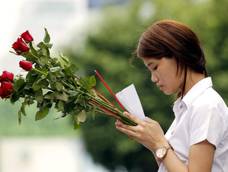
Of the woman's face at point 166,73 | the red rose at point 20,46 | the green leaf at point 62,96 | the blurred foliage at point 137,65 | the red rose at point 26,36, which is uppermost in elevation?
the red rose at point 26,36

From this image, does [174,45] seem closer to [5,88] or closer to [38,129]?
[5,88]

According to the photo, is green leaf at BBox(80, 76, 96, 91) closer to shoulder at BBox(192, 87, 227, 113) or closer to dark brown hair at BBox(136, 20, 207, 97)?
dark brown hair at BBox(136, 20, 207, 97)

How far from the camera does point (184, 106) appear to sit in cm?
339

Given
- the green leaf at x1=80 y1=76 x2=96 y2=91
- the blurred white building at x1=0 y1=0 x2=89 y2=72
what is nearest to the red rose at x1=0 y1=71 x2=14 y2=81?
the green leaf at x1=80 y1=76 x2=96 y2=91

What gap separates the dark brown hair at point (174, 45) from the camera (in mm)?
3307

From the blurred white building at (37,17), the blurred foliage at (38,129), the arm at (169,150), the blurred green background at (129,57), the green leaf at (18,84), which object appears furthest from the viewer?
the blurred white building at (37,17)

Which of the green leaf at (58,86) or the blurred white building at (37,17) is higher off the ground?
the green leaf at (58,86)

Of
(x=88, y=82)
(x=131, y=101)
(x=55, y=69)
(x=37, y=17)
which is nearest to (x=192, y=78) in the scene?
(x=131, y=101)

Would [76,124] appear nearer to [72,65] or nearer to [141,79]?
[72,65]

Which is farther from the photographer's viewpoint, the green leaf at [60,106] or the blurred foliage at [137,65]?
the blurred foliage at [137,65]

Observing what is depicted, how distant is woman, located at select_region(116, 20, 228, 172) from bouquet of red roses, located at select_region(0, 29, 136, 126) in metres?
0.17

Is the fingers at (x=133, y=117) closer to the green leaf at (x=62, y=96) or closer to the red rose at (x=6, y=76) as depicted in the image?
the green leaf at (x=62, y=96)

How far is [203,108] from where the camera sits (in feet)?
10.8

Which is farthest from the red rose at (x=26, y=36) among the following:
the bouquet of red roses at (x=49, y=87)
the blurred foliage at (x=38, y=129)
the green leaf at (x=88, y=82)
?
the blurred foliage at (x=38, y=129)
